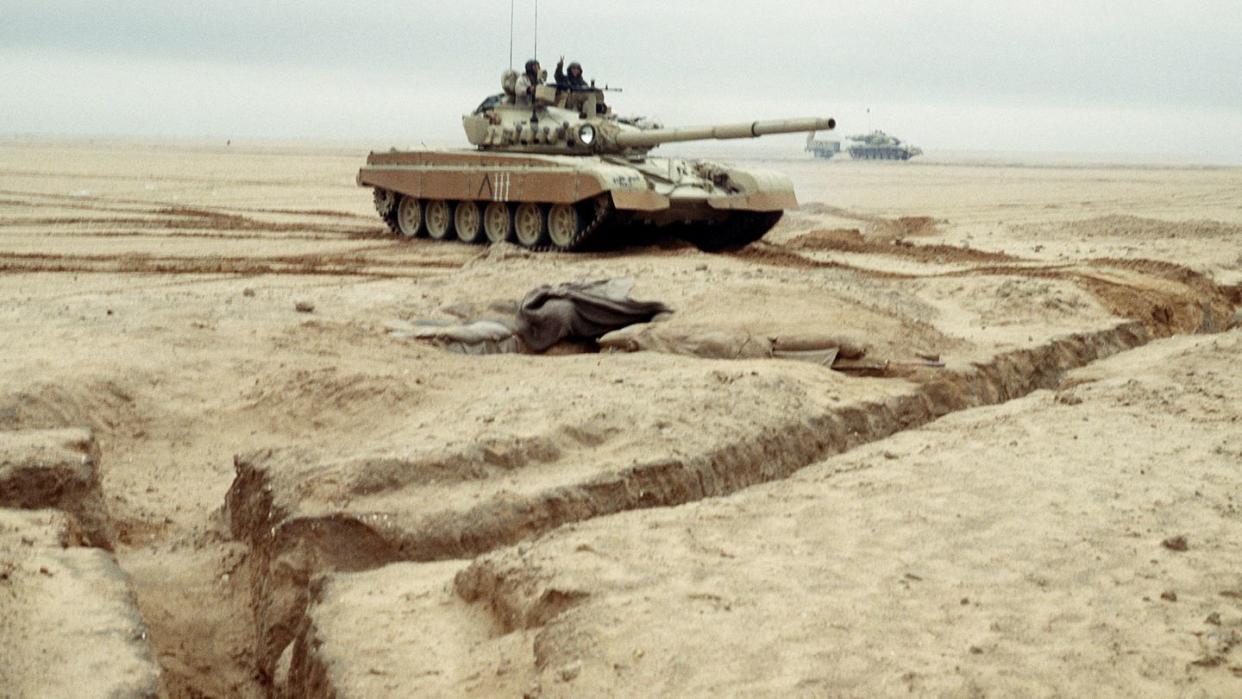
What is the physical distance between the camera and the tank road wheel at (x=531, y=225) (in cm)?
1781

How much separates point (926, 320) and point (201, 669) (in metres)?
7.22

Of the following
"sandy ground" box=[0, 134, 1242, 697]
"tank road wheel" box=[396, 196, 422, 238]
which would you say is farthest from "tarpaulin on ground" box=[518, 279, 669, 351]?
"tank road wheel" box=[396, 196, 422, 238]

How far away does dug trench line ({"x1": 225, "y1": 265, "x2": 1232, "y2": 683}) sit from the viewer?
5.87 metres

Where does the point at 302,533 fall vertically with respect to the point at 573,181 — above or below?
below

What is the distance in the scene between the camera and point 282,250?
59.2 feet

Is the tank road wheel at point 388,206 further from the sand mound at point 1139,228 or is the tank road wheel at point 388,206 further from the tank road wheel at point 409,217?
the sand mound at point 1139,228

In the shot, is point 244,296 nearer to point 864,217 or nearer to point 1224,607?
point 1224,607

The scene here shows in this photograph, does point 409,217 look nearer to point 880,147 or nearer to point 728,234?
point 728,234

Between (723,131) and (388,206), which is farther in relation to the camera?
(388,206)

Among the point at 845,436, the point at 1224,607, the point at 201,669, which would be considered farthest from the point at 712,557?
the point at 845,436

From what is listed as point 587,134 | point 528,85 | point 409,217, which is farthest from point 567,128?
point 409,217

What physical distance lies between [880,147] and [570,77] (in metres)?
52.2

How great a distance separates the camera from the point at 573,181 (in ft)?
54.9

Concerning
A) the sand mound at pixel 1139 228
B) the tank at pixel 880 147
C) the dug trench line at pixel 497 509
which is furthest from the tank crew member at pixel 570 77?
the tank at pixel 880 147
